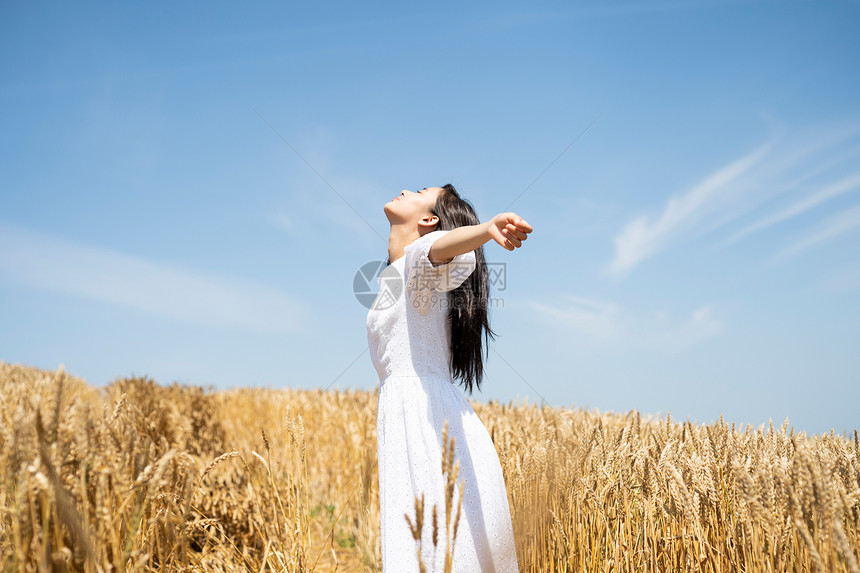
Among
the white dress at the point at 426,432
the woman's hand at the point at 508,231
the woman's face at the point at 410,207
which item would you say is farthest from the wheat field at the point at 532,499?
the woman's face at the point at 410,207

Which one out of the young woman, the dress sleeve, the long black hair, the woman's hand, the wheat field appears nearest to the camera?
the wheat field

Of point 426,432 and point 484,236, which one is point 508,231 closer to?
point 484,236

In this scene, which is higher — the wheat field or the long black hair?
the long black hair

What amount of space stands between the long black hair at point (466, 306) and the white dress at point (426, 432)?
0.43 feet

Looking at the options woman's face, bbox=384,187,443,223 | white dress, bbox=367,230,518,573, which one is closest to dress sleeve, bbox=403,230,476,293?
white dress, bbox=367,230,518,573

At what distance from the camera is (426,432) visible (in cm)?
192

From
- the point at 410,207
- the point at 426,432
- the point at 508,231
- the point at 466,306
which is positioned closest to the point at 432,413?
the point at 426,432

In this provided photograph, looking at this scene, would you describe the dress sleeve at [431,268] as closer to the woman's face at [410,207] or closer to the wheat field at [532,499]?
the woman's face at [410,207]

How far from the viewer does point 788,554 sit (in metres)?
1.84

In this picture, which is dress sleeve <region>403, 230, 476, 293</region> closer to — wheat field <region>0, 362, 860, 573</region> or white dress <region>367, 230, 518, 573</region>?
white dress <region>367, 230, 518, 573</region>

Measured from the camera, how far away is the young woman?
5.87 ft

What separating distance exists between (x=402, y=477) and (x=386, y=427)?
7.8 inches

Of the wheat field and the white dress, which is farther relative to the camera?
the white dress

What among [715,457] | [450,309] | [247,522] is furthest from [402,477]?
[247,522]
